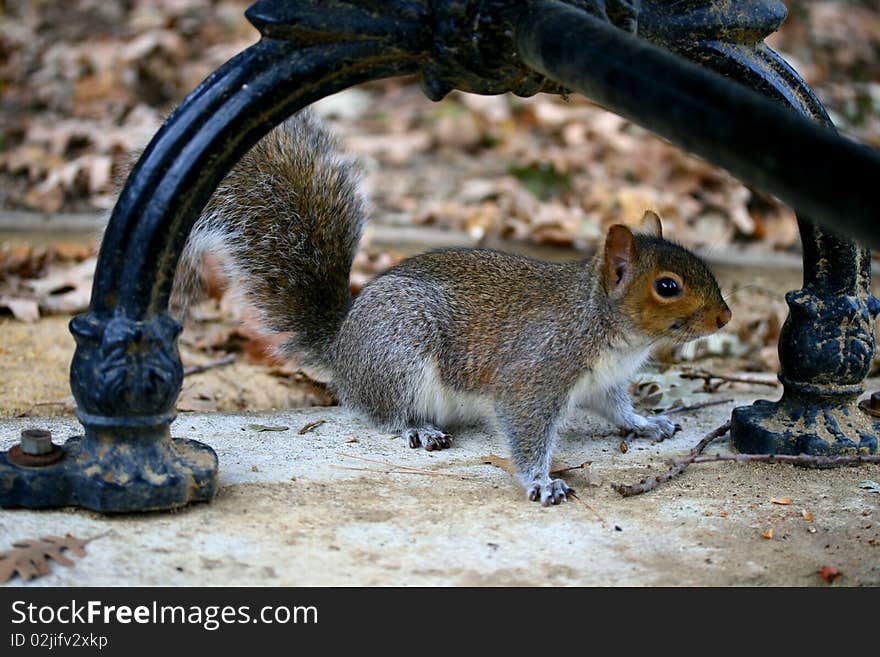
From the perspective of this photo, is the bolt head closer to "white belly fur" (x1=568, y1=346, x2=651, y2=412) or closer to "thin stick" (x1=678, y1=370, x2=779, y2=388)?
"white belly fur" (x1=568, y1=346, x2=651, y2=412)

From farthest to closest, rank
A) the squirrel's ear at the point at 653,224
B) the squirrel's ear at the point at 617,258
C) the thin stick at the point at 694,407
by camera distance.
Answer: the thin stick at the point at 694,407, the squirrel's ear at the point at 653,224, the squirrel's ear at the point at 617,258

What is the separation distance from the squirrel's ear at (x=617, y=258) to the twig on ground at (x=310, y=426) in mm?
773

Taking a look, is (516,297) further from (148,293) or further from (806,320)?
(148,293)

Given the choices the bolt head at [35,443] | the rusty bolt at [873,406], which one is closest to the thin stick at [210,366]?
the bolt head at [35,443]

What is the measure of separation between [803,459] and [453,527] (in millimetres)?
815

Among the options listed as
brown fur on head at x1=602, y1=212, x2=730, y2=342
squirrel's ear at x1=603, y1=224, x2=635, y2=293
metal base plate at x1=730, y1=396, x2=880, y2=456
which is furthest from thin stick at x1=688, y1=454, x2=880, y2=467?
squirrel's ear at x1=603, y1=224, x2=635, y2=293

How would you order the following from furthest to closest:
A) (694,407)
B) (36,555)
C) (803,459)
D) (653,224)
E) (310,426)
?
(694,407)
(653,224)
(310,426)
(803,459)
(36,555)

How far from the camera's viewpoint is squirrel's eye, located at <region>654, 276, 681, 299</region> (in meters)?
2.63

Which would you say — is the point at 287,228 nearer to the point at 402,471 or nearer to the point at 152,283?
the point at 402,471

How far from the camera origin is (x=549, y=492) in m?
2.30

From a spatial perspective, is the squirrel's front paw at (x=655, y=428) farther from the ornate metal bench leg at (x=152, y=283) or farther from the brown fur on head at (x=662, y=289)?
the ornate metal bench leg at (x=152, y=283)

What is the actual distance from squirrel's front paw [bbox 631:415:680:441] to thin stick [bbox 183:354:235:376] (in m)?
1.32

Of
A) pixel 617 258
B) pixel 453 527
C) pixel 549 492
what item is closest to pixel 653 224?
pixel 617 258

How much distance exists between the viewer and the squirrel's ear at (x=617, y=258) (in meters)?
2.59
